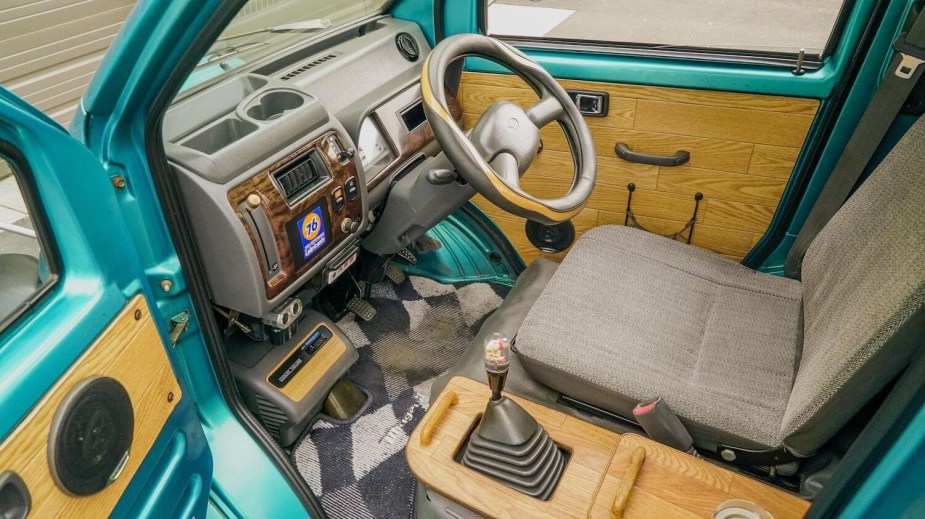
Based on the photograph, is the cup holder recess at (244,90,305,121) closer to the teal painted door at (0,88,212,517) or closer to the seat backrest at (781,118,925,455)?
the teal painted door at (0,88,212,517)

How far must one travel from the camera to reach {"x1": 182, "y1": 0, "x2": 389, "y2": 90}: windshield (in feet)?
5.14

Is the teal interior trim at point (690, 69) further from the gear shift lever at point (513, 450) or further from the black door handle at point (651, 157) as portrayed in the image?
the gear shift lever at point (513, 450)

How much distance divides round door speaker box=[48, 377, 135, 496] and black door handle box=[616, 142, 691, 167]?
1.49 metres

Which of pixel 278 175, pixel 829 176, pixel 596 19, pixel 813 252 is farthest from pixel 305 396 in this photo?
pixel 596 19

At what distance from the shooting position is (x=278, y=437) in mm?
1722

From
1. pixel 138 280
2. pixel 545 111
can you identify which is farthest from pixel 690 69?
pixel 138 280

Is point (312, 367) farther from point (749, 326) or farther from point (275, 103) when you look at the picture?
point (749, 326)

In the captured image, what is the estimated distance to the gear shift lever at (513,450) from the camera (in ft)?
3.74

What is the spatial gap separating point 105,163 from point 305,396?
901mm

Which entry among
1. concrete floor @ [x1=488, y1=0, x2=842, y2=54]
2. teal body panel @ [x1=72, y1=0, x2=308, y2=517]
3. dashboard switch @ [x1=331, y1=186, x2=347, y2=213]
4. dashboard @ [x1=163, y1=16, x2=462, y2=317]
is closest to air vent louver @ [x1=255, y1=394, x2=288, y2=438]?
A: teal body panel @ [x1=72, y1=0, x2=308, y2=517]

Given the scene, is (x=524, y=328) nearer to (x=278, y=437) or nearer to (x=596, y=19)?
(x=278, y=437)

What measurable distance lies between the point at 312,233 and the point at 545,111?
0.66 metres

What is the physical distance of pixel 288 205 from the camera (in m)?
1.35

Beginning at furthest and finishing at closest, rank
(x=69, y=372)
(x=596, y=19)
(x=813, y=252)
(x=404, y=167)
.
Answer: (x=596, y=19)
(x=404, y=167)
(x=813, y=252)
(x=69, y=372)
